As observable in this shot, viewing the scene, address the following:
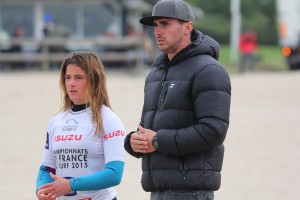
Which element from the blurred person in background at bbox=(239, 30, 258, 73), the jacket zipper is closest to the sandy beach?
the jacket zipper

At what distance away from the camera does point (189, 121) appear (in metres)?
4.46

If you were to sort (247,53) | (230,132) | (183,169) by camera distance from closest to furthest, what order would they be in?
(183,169) < (230,132) < (247,53)

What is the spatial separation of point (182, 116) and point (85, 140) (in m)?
0.56

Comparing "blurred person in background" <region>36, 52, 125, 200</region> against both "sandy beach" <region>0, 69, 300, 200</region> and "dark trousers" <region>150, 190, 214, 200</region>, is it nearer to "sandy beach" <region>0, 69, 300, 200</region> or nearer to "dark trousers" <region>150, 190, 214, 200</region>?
"dark trousers" <region>150, 190, 214, 200</region>

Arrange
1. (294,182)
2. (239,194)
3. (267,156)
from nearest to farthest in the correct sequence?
(239,194) < (294,182) < (267,156)

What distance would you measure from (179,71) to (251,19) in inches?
3290

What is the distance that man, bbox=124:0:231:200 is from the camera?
14.3ft

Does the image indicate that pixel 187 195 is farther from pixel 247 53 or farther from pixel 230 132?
pixel 247 53

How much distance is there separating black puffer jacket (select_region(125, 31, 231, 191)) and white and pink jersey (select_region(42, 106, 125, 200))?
0.74 feet

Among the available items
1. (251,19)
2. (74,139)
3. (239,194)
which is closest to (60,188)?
(74,139)

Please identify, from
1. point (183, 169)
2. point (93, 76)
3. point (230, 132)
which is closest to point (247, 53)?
point (230, 132)

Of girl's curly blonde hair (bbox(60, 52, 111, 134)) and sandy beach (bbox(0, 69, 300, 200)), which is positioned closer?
girl's curly blonde hair (bbox(60, 52, 111, 134))

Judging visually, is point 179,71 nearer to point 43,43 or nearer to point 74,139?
point 74,139

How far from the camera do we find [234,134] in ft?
49.5
